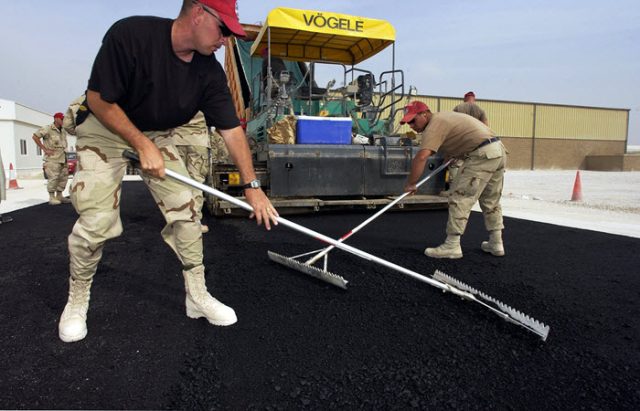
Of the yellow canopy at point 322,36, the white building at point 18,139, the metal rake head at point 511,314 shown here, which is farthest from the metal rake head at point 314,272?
the white building at point 18,139

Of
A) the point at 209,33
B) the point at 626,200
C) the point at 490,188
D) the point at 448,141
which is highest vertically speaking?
the point at 209,33

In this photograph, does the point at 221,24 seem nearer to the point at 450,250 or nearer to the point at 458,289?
the point at 458,289

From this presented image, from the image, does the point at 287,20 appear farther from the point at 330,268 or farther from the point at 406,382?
the point at 406,382

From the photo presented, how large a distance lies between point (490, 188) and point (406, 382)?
104 inches

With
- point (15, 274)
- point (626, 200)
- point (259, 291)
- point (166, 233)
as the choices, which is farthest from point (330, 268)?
point (626, 200)

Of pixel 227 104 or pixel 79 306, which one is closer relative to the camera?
pixel 79 306

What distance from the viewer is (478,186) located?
3.69 meters

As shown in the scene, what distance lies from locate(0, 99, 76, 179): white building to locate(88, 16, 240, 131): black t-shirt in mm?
22808

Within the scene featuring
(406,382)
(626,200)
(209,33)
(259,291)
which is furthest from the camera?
(626,200)

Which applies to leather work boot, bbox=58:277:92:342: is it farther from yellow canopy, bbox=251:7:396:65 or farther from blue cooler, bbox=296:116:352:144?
yellow canopy, bbox=251:7:396:65

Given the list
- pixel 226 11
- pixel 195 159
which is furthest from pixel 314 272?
pixel 226 11

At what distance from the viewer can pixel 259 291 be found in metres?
2.76

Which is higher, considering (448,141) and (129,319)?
(448,141)

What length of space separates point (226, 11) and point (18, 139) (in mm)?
27449
